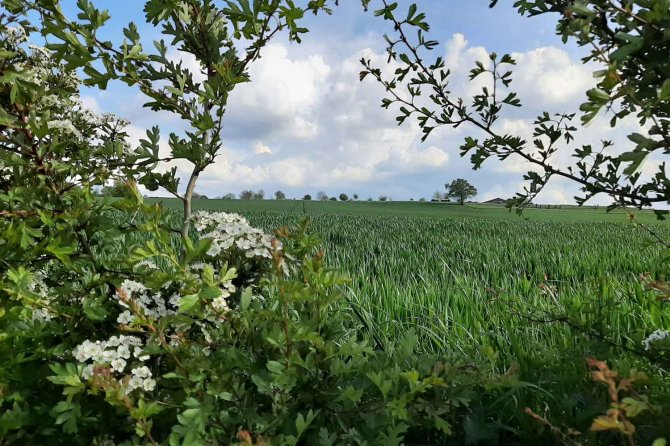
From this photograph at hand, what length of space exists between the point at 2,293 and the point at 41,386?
0.44m

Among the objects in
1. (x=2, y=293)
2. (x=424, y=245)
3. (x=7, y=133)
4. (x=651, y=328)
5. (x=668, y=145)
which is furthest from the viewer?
(x=424, y=245)

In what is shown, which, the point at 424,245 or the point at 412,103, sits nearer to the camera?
the point at 412,103

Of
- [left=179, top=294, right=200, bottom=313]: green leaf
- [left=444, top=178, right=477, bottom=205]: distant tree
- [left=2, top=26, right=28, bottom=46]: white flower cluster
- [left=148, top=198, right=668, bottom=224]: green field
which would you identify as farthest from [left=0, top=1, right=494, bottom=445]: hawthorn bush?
[left=444, top=178, right=477, bottom=205]: distant tree

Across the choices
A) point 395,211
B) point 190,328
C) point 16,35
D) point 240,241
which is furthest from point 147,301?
point 395,211

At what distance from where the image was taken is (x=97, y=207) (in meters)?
2.21

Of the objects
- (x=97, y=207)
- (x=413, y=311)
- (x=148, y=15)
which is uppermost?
(x=148, y=15)

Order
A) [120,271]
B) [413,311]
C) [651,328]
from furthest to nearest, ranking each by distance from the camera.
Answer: [413,311] → [651,328] → [120,271]

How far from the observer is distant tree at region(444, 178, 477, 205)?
71.2 m

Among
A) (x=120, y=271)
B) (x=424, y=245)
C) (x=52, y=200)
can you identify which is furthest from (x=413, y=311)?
(x=424, y=245)

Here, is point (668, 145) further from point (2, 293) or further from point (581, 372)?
point (2, 293)

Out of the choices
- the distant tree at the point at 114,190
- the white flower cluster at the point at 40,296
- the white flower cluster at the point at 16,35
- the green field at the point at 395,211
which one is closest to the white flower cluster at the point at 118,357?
the white flower cluster at the point at 40,296

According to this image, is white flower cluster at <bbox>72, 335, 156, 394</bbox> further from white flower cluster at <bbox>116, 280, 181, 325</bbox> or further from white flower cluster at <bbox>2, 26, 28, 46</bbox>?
white flower cluster at <bbox>2, 26, 28, 46</bbox>

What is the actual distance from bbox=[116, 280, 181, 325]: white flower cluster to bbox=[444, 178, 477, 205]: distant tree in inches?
2790

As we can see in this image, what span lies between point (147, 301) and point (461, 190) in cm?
7215
